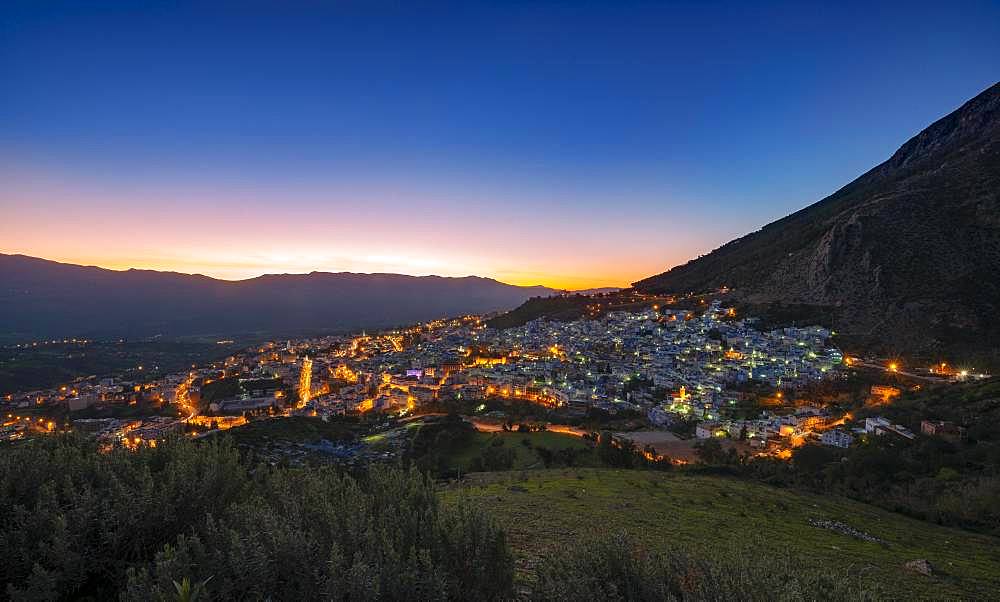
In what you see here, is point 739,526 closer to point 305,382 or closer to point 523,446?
point 523,446

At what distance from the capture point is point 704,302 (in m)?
78.4

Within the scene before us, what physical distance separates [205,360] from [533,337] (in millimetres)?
67035

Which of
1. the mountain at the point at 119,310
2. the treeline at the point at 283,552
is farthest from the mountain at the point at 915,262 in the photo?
the mountain at the point at 119,310

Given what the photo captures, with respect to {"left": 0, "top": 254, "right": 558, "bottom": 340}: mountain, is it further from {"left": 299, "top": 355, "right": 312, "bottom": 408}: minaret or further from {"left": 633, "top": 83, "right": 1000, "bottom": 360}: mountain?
{"left": 633, "top": 83, "right": 1000, "bottom": 360}: mountain

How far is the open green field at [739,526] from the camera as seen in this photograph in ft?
26.2

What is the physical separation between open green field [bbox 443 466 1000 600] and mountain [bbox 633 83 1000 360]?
38.5m

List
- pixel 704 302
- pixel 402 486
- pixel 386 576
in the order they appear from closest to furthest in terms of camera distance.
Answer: pixel 386 576 < pixel 402 486 < pixel 704 302

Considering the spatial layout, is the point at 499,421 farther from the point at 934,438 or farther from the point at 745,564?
the point at 745,564

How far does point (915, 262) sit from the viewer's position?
167 ft

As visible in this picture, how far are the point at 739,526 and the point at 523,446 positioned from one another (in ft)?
52.1

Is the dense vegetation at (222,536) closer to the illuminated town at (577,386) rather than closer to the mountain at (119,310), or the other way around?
the illuminated town at (577,386)

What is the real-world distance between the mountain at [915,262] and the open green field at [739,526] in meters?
38.5

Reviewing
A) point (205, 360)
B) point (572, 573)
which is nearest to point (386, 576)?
point (572, 573)

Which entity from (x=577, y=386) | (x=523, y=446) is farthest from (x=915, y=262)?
(x=523, y=446)
